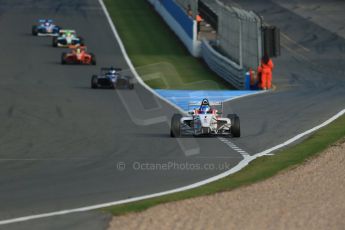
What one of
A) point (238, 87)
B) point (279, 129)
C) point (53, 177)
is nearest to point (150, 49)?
point (238, 87)

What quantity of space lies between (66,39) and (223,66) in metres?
11.3

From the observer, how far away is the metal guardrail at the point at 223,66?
39156mm

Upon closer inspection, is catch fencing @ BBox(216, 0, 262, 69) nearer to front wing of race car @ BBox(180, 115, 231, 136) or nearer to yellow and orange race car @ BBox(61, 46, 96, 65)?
yellow and orange race car @ BBox(61, 46, 96, 65)

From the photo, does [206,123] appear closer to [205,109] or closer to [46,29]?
[205,109]

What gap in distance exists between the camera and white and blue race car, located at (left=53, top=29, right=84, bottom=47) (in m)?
50.3

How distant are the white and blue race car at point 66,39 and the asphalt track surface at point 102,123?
53 cm

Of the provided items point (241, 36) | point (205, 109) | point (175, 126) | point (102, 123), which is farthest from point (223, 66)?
point (175, 126)

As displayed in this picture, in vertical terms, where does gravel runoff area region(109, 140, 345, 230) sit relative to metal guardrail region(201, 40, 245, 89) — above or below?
above

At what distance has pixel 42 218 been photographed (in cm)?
1324

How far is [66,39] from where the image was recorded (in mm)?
50844

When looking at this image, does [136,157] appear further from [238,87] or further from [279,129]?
[238,87]

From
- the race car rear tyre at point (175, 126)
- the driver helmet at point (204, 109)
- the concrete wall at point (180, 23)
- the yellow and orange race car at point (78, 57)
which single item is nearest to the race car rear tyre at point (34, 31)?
the concrete wall at point (180, 23)

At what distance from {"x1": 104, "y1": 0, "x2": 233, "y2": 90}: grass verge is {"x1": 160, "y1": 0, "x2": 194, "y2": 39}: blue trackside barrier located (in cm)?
81

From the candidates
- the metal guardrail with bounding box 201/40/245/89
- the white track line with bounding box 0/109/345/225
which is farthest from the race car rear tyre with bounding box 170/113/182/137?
the metal guardrail with bounding box 201/40/245/89
